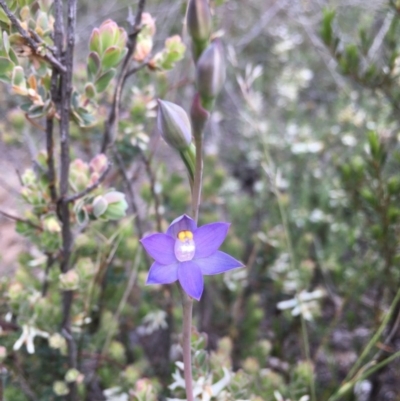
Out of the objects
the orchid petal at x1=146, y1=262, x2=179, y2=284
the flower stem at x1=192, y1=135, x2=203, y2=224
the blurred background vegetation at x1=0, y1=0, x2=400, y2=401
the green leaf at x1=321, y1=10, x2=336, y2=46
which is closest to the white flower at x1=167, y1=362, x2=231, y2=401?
the blurred background vegetation at x1=0, y1=0, x2=400, y2=401

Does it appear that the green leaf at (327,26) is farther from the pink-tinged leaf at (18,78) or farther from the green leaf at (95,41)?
the pink-tinged leaf at (18,78)

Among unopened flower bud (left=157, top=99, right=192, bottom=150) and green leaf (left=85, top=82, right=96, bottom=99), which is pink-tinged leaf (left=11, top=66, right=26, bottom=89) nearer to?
green leaf (left=85, top=82, right=96, bottom=99)

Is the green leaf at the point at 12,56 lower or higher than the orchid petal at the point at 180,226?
higher

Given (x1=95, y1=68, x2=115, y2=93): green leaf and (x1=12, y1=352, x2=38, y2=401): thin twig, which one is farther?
(x1=12, y1=352, x2=38, y2=401): thin twig

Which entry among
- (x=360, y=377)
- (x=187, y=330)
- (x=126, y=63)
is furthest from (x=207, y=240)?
(x=360, y=377)

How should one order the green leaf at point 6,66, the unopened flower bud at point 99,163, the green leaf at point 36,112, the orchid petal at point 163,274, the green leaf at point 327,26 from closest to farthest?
the orchid petal at point 163,274
the green leaf at point 6,66
the green leaf at point 36,112
the unopened flower bud at point 99,163
the green leaf at point 327,26

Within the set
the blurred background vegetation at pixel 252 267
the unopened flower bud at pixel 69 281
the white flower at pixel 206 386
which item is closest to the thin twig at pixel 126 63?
the blurred background vegetation at pixel 252 267
